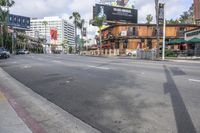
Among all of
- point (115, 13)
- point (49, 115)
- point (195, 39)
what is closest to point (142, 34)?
point (115, 13)

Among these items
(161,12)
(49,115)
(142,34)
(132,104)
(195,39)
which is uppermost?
(161,12)

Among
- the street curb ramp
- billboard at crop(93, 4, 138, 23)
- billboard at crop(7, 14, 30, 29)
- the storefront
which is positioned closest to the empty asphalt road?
the street curb ramp

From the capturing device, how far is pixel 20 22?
127m

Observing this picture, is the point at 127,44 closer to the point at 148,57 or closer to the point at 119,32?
the point at 119,32

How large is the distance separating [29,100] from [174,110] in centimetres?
457

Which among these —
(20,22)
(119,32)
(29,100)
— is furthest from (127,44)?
(29,100)

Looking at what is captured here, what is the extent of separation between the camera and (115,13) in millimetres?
100750

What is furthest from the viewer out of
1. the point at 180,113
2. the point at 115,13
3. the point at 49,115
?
the point at 115,13

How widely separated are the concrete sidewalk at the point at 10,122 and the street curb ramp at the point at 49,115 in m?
0.40

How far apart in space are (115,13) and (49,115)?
9421cm

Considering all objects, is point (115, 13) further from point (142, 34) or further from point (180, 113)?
point (180, 113)

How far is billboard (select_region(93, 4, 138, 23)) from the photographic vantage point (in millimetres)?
98125

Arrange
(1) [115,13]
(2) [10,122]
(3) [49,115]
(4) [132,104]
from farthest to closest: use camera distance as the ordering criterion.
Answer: (1) [115,13]
(4) [132,104]
(3) [49,115]
(2) [10,122]

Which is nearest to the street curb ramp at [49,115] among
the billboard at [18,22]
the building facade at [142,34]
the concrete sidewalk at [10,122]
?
the concrete sidewalk at [10,122]
